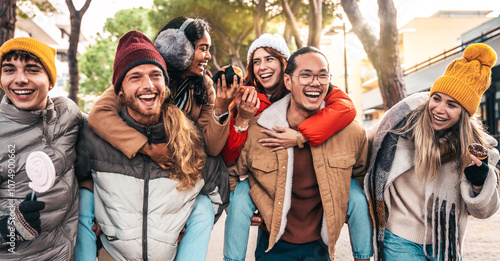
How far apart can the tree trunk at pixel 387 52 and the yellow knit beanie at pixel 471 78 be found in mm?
5267

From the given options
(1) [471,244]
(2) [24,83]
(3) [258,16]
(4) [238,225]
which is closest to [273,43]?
(4) [238,225]

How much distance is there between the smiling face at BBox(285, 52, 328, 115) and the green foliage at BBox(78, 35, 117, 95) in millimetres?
26340

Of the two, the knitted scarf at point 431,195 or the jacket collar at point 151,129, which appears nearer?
the jacket collar at point 151,129

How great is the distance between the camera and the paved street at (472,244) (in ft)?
18.5

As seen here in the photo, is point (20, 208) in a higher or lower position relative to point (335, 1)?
lower

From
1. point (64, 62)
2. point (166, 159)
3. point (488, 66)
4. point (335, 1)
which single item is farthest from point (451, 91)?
point (64, 62)

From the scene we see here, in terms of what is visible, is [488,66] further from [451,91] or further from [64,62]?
[64,62]

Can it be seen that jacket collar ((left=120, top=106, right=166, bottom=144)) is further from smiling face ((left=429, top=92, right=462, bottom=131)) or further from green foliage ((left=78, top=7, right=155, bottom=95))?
green foliage ((left=78, top=7, right=155, bottom=95))

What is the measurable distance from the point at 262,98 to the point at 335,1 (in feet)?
39.3

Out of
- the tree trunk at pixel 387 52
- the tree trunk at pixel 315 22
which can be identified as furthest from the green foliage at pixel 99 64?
the tree trunk at pixel 387 52

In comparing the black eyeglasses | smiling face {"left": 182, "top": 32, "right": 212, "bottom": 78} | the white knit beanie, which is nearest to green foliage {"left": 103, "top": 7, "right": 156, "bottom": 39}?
the white knit beanie

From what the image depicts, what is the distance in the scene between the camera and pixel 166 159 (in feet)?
8.89

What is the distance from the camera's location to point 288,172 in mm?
3047

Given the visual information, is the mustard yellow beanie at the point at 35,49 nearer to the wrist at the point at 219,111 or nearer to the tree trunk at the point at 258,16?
the wrist at the point at 219,111
